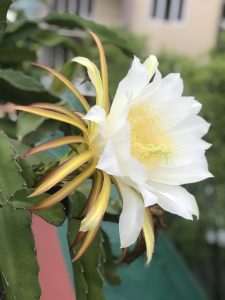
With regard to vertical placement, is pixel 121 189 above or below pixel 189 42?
above

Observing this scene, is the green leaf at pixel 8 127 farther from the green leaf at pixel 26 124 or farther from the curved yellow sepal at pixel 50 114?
the curved yellow sepal at pixel 50 114

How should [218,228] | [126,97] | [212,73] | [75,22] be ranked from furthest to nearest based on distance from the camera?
1. [212,73]
2. [218,228]
3. [75,22]
4. [126,97]

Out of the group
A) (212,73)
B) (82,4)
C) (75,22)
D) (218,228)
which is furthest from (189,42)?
(75,22)

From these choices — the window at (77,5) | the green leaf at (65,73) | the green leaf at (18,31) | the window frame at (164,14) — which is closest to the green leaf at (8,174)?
the green leaf at (65,73)

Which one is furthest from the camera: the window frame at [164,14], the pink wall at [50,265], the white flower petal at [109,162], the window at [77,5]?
the window at [77,5]

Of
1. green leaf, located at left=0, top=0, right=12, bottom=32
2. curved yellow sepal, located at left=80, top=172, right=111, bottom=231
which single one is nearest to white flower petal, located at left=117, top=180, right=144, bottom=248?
curved yellow sepal, located at left=80, top=172, right=111, bottom=231

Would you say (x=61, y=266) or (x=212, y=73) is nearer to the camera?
(x=61, y=266)

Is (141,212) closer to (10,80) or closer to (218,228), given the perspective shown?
(10,80)

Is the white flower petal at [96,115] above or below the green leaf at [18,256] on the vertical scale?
above

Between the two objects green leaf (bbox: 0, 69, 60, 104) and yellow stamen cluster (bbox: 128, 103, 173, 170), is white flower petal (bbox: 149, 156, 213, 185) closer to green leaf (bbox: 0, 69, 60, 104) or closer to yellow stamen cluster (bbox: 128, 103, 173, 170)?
yellow stamen cluster (bbox: 128, 103, 173, 170)
